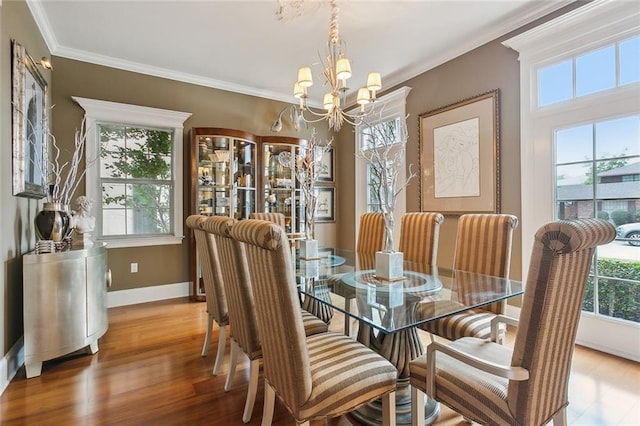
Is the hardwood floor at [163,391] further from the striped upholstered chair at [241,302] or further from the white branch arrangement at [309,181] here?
the white branch arrangement at [309,181]

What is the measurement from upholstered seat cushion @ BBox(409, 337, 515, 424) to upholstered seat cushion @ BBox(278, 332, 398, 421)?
6.1 inches

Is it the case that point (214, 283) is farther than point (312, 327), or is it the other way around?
point (214, 283)

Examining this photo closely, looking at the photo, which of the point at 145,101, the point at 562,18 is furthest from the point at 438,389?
the point at 145,101

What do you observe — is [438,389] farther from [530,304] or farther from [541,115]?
[541,115]

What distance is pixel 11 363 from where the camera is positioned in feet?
7.00

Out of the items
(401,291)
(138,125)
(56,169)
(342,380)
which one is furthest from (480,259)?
(138,125)

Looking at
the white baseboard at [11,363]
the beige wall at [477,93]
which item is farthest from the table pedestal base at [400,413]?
the white baseboard at [11,363]

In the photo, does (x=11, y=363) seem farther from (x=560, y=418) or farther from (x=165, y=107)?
(x=560, y=418)

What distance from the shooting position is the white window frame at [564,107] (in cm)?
229

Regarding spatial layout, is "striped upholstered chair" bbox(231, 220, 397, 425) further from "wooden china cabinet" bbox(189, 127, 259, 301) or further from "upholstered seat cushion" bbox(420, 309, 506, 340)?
"wooden china cabinet" bbox(189, 127, 259, 301)

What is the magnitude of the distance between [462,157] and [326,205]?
2339 millimetres

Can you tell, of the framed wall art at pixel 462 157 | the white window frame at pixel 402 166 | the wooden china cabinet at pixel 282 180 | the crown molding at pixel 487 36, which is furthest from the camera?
the wooden china cabinet at pixel 282 180

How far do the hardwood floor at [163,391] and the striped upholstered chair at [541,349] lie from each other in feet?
2.17

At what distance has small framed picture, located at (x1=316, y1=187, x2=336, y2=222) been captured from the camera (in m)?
5.09
